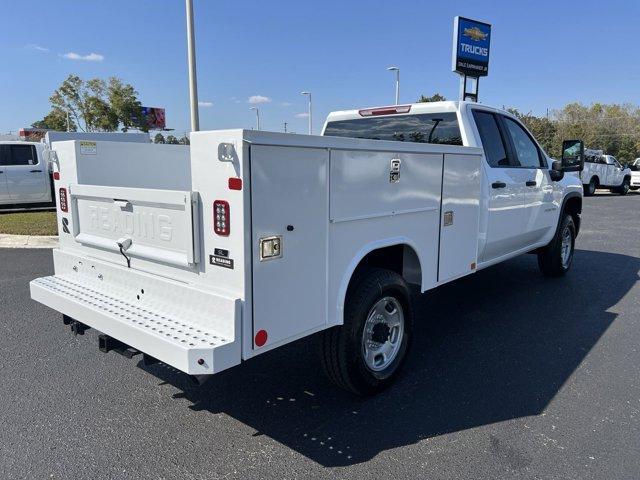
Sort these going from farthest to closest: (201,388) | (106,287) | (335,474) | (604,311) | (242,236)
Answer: (604,311) → (201,388) → (106,287) → (335,474) → (242,236)

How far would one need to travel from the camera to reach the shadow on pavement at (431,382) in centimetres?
325

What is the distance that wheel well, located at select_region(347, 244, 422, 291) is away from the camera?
12.6 feet

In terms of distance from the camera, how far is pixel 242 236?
2.54 m

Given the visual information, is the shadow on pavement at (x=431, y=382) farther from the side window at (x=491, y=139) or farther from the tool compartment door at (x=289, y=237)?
the side window at (x=491, y=139)

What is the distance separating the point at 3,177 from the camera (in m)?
14.4

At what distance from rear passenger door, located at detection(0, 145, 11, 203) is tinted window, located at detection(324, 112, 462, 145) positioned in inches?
487

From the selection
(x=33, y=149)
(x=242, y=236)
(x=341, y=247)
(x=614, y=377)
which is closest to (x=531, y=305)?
(x=614, y=377)

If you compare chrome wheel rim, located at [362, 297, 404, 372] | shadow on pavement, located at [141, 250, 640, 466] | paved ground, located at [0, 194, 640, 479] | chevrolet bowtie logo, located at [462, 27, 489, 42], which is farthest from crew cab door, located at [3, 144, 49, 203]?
chevrolet bowtie logo, located at [462, 27, 489, 42]

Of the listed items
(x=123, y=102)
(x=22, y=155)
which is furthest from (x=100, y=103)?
(x=22, y=155)

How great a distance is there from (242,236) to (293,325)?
656 millimetres

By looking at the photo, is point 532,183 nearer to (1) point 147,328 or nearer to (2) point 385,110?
(2) point 385,110

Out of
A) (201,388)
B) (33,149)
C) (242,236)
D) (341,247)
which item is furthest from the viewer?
(33,149)

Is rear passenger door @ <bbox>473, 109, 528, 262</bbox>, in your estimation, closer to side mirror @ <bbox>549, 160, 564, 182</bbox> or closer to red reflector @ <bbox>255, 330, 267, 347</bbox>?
side mirror @ <bbox>549, 160, 564, 182</bbox>

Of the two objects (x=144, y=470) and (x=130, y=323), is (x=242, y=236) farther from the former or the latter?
(x=144, y=470)
